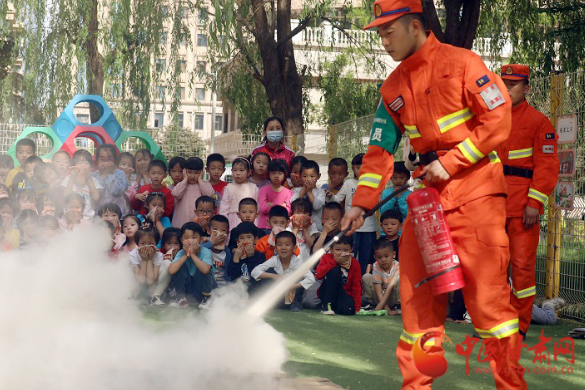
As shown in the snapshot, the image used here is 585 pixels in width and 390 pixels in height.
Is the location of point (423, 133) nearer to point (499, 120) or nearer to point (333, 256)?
point (499, 120)

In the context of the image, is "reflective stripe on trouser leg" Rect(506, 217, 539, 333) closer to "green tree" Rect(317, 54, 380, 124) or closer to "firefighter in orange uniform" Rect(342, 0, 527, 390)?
"firefighter in orange uniform" Rect(342, 0, 527, 390)

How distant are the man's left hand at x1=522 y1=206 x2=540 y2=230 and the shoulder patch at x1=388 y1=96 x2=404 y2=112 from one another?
2.03m

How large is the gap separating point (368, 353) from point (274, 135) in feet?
14.9

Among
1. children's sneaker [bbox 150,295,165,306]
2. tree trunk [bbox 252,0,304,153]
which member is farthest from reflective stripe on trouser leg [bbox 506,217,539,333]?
tree trunk [bbox 252,0,304,153]

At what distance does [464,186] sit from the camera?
416cm

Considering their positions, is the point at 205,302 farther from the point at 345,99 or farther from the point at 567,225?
the point at 345,99

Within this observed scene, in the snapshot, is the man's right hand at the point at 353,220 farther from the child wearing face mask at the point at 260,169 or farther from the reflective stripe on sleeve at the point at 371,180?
the child wearing face mask at the point at 260,169

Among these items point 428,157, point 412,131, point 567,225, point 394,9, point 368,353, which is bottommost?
point 368,353

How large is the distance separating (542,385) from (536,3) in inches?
385

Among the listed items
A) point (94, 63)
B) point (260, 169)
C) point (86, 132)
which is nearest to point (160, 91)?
point (94, 63)

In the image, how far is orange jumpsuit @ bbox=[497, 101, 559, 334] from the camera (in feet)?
19.6

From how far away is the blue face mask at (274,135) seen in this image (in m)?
10.2

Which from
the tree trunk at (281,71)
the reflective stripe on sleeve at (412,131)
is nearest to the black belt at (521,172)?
the reflective stripe on sleeve at (412,131)

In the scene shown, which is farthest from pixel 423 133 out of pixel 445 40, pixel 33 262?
pixel 445 40
